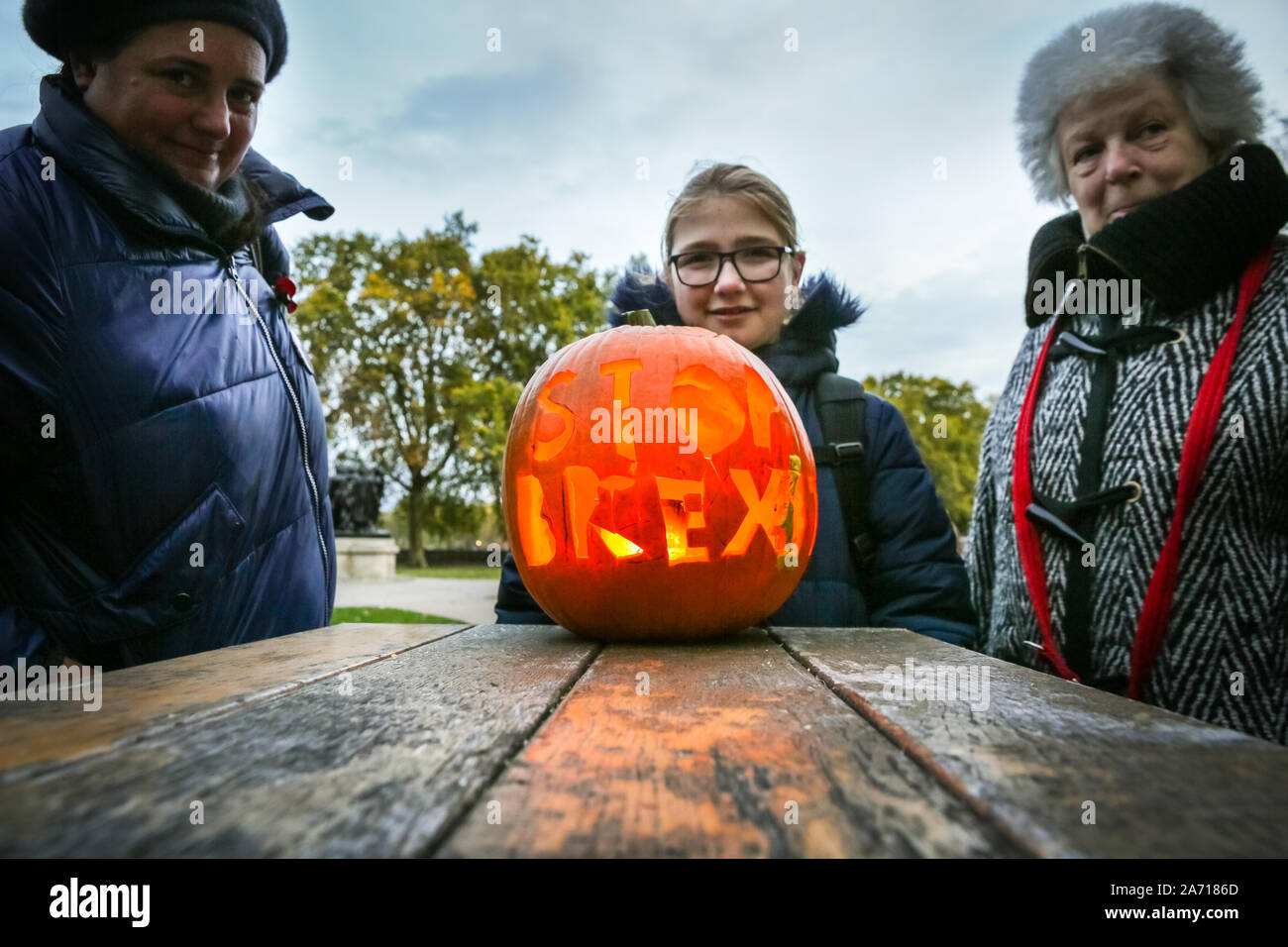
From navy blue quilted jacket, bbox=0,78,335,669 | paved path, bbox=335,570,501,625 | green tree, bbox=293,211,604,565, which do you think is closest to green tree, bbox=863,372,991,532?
green tree, bbox=293,211,604,565

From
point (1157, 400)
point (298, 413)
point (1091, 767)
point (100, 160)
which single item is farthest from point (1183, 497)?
point (100, 160)

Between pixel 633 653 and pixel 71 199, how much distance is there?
1.62 m

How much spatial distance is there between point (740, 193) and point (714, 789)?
78.9 inches

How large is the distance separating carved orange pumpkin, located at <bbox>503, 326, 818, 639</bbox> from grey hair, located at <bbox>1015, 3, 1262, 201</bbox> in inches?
51.5

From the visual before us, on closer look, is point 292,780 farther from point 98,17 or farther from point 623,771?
point 98,17

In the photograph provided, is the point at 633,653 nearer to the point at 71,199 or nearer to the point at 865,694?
the point at 865,694

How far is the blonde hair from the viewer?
2.17 meters

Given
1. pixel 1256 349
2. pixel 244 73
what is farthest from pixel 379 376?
pixel 1256 349

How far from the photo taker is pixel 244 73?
1.77 m

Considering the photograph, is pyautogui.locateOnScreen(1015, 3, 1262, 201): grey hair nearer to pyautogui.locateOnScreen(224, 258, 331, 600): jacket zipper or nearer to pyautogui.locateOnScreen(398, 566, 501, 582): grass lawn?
pyautogui.locateOnScreen(224, 258, 331, 600): jacket zipper

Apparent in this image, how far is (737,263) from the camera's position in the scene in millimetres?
2141

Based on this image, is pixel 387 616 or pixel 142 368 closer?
pixel 142 368

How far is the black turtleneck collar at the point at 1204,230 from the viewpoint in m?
1.64
